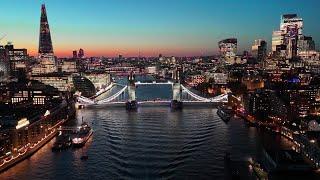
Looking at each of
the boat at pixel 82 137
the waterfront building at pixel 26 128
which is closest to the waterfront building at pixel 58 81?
the waterfront building at pixel 26 128

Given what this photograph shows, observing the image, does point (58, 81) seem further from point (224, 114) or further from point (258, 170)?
point (258, 170)

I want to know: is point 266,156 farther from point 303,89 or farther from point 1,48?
point 1,48

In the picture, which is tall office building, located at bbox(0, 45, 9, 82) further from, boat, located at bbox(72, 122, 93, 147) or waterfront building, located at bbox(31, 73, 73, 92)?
boat, located at bbox(72, 122, 93, 147)

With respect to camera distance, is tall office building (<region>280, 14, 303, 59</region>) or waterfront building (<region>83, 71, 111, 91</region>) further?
tall office building (<region>280, 14, 303, 59</region>)

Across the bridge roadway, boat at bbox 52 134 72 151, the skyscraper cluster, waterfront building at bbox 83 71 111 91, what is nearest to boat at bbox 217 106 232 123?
the bridge roadway

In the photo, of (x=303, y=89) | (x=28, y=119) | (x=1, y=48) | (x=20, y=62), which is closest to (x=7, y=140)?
(x=28, y=119)

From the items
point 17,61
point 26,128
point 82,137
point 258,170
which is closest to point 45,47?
point 17,61

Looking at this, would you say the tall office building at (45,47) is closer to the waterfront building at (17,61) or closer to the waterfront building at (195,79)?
the waterfront building at (17,61)

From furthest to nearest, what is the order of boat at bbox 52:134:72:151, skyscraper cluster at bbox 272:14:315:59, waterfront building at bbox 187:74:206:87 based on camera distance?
skyscraper cluster at bbox 272:14:315:59, waterfront building at bbox 187:74:206:87, boat at bbox 52:134:72:151
